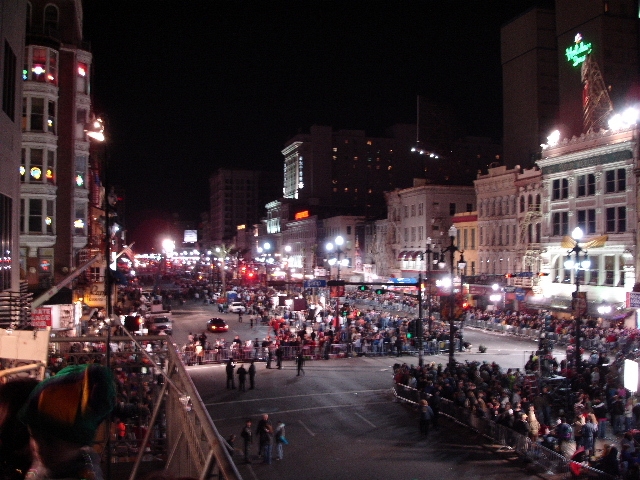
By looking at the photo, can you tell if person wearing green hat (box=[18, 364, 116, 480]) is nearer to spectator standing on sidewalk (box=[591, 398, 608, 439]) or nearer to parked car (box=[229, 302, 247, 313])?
spectator standing on sidewalk (box=[591, 398, 608, 439])

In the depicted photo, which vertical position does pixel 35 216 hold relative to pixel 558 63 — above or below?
below

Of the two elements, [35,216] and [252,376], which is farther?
[35,216]

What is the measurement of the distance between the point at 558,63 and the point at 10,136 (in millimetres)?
74154

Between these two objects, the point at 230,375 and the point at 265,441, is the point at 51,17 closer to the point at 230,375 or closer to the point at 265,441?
the point at 230,375

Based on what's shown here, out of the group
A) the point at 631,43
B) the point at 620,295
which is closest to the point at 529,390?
the point at 620,295

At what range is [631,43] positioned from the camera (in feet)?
221

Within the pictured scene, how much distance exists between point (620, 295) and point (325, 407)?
29551mm

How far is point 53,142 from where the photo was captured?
103ft

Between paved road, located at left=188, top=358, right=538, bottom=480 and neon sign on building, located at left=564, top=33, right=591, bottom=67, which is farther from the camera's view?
neon sign on building, located at left=564, top=33, right=591, bottom=67

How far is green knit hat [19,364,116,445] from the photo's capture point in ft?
9.91

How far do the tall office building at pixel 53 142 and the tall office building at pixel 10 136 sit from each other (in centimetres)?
1226

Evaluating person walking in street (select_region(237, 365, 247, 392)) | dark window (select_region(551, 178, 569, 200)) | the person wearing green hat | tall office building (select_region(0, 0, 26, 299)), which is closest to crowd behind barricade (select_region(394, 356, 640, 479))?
person walking in street (select_region(237, 365, 247, 392))

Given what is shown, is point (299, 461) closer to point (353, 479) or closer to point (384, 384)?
point (353, 479)

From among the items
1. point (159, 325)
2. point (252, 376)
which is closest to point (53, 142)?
point (252, 376)
